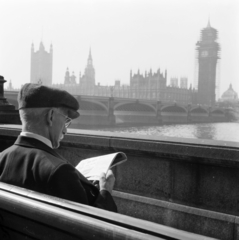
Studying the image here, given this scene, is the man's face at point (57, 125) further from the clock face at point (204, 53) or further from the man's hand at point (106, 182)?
the clock face at point (204, 53)

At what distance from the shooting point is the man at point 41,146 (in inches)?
57.1

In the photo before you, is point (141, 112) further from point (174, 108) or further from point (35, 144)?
point (35, 144)

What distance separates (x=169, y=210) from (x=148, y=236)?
251 centimetres

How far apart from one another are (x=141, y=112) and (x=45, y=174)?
39.6 metres

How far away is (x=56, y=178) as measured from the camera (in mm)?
1391

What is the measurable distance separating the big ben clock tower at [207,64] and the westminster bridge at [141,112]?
15.2 meters

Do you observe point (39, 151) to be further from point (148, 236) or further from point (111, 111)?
point (111, 111)

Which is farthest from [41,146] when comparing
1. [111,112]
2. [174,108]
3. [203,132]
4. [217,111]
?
[174,108]

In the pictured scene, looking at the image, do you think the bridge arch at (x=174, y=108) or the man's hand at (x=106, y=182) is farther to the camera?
the bridge arch at (x=174, y=108)

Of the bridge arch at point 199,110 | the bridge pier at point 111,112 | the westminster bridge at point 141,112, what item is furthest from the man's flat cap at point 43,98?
the bridge arch at point 199,110

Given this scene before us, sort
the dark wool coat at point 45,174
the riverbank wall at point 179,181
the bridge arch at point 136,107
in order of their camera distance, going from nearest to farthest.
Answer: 1. the dark wool coat at point 45,174
2. the riverbank wall at point 179,181
3. the bridge arch at point 136,107

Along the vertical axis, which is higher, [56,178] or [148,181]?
[56,178]

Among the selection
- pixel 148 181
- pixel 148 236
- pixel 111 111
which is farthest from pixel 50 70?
pixel 148 236

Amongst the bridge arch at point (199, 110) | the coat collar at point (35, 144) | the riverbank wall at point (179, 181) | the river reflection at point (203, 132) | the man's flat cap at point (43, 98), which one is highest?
the man's flat cap at point (43, 98)
